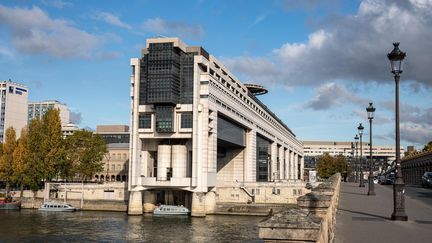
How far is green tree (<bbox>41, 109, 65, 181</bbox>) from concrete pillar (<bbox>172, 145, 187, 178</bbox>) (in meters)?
24.6

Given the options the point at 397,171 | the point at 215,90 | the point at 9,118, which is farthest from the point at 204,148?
the point at 9,118

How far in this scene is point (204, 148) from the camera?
82.3 m

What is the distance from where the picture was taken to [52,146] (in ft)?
310

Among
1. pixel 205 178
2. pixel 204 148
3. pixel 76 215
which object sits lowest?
pixel 76 215

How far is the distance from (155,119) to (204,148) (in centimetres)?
965

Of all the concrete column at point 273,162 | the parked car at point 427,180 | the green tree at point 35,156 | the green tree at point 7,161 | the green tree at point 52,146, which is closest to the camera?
the parked car at point 427,180

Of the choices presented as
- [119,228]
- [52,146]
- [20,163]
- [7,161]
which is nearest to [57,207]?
[52,146]

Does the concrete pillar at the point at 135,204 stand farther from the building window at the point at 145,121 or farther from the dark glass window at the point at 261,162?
the dark glass window at the point at 261,162

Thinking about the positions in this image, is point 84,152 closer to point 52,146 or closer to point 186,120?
point 52,146

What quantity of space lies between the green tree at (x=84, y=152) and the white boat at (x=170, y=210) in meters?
30.7

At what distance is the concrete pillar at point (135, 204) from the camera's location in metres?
81.6

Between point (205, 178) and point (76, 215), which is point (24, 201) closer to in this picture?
point (76, 215)

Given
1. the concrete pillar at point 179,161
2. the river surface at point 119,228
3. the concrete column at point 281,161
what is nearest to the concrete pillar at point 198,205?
the river surface at point 119,228

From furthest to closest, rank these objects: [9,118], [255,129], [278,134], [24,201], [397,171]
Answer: [9,118]
[278,134]
[255,129]
[24,201]
[397,171]
